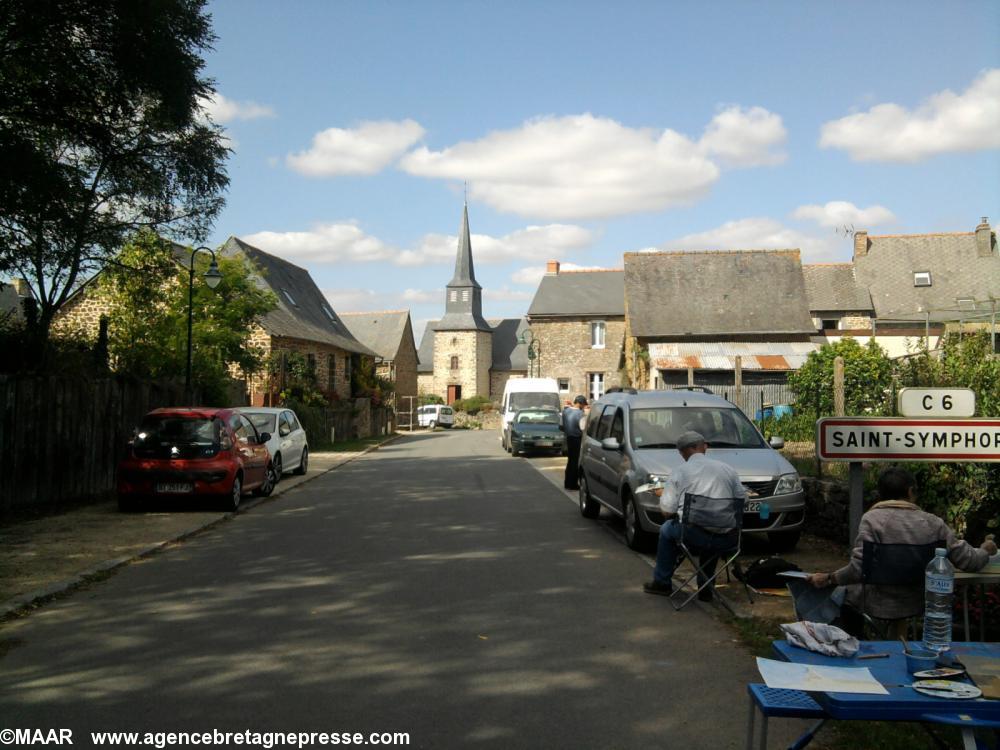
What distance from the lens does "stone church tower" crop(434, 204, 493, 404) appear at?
81.1 m

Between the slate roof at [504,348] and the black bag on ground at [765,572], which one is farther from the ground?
the slate roof at [504,348]

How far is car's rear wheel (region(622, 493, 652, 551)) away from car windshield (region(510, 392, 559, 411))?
21.6m

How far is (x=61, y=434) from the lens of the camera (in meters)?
14.5

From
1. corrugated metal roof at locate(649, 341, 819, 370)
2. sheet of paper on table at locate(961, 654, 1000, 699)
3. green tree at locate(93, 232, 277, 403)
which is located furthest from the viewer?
corrugated metal roof at locate(649, 341, 819, 370)

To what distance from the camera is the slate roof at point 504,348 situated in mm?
82625

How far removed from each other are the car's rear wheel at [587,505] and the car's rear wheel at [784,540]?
317 cm

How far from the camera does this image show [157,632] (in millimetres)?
6562

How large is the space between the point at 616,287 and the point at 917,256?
21666 mm

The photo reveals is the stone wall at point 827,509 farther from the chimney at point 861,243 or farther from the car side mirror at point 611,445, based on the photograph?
the chimney at point 861,243

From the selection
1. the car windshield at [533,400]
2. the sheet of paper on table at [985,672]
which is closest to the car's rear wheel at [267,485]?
the sheet of paper on table at [985,672]

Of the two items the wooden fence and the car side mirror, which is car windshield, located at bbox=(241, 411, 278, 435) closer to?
the wooden fence

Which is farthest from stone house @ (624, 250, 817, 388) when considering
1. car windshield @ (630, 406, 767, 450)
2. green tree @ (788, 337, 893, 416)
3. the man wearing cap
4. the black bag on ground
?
the black bag on ground

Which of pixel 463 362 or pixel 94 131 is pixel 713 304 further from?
pixel 463 362

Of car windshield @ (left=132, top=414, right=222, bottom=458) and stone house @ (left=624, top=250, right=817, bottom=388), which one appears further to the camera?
stone house @ (left=624, top=250, right=817, bottom=388)
